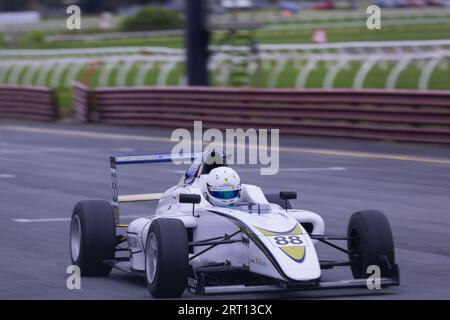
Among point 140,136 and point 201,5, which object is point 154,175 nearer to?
point 140,136

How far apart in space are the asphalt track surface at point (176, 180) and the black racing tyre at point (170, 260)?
0.77 ft

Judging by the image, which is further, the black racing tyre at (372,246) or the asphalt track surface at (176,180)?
the asphalt track surface at (176,180)

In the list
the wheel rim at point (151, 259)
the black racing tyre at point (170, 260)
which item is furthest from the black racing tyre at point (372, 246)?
the wheel rim at point (151, 259)

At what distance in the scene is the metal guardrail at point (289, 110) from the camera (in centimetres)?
2123

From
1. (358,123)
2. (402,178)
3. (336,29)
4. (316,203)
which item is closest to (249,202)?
(316,203)

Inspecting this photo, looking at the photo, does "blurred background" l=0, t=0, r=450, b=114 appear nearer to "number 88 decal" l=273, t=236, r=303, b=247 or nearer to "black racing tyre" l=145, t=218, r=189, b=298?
"number 88 decal" l=273, t=236, r=303, b=247

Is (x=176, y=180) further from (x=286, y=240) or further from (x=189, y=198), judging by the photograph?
(x=286, y=240)

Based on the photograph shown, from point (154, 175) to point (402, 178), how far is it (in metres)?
4.18

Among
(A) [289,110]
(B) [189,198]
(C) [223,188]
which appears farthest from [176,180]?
(B) [189,198]

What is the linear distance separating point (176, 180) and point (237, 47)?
15.7 m

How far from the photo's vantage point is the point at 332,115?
23172 millimetres

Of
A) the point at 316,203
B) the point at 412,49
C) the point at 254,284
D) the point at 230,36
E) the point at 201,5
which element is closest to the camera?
the point at 254,284

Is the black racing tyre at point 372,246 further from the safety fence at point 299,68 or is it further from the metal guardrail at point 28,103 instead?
the metal guardrail at point 28,103
